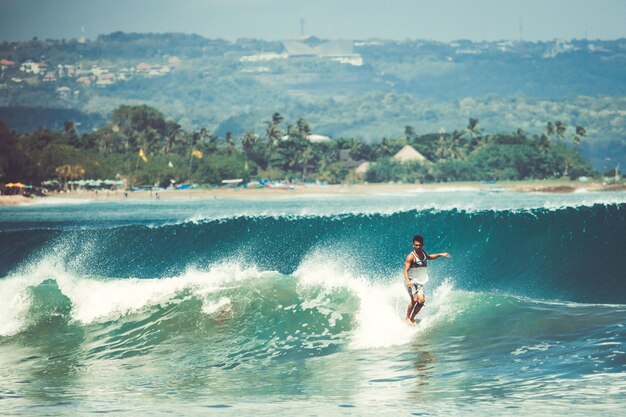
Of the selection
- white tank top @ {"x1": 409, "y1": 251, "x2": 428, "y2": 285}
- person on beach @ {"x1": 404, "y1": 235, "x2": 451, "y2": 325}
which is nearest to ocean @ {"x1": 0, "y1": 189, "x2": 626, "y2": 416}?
person on beach @ {"x1": 404, "y1": 235, "x2": 451, "y2": 325}

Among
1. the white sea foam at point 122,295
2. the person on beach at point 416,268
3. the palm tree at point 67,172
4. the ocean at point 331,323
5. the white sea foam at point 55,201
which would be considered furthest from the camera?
the palm tree at point 67,172

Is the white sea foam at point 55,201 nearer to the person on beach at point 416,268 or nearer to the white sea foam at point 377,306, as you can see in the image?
the white sea foam at point 377,306

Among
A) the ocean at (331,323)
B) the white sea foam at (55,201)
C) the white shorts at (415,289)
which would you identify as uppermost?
the white shorts at (415,289)

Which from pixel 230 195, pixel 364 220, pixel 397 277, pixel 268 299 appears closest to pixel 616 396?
pixel 268 299

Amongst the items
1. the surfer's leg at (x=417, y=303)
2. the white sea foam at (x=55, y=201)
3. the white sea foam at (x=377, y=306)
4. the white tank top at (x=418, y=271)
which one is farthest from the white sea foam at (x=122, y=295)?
the white sea foam at (x=55, y=201)

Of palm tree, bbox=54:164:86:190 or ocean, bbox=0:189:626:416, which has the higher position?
ocean, bbox=0:189:626:416

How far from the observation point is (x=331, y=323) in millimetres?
23016

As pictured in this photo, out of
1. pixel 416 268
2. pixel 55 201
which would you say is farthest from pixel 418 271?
pixel 55 201

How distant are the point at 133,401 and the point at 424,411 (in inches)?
185

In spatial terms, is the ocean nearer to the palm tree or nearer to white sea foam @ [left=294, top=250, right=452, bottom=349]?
white sea foam @ [left=294, top=250, right=452, bottom=349]

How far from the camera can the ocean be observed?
54.7 feet

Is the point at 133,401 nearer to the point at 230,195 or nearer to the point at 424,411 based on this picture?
the point at 424,411

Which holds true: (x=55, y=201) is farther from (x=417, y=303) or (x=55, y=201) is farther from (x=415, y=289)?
(x=415, y=289)

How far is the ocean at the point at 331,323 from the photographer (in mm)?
16688
